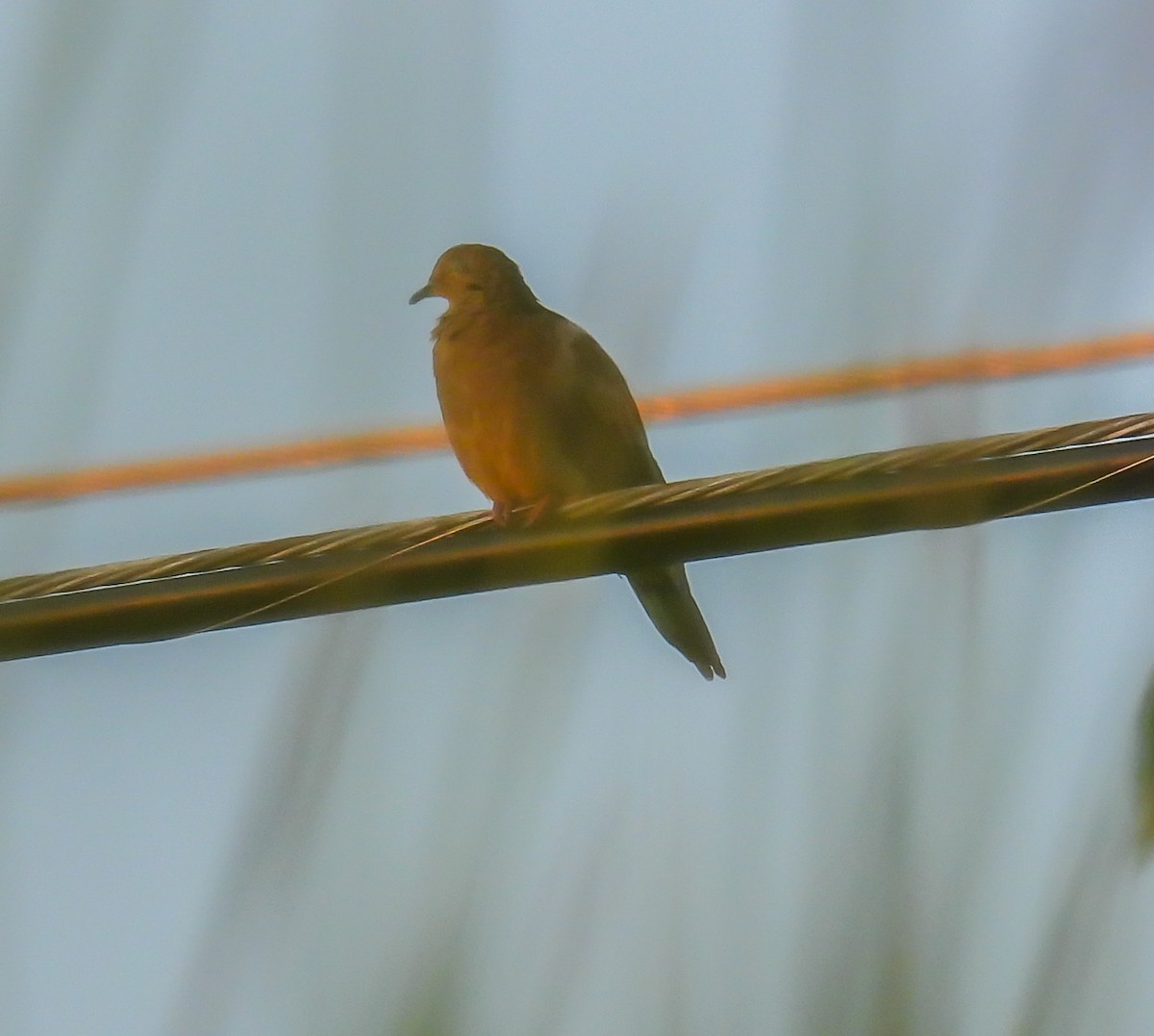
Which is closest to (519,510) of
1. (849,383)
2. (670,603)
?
(670,603)

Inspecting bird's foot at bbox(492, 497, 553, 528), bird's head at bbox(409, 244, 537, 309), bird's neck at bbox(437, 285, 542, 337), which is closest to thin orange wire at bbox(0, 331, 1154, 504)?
bird's foot at bbox(492, 497, 553, 528)

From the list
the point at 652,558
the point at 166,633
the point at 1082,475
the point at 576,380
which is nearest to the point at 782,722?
the point at 1082,475

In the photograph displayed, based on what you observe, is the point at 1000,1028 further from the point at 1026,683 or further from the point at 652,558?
the point at 652,558

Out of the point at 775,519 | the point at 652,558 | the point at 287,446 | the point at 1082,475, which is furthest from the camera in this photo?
the point at 652,558

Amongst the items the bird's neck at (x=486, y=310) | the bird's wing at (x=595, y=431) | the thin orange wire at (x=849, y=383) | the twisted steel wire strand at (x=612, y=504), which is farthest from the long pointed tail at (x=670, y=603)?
the thin orange wire at (x=849, y=383)

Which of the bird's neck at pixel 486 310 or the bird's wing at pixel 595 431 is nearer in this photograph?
the bird's wing at pixel 595 431

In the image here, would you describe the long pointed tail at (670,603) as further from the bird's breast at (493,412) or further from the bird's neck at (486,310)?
the bird's neck at (486,310)

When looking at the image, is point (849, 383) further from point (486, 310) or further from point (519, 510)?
point (486, 310)
